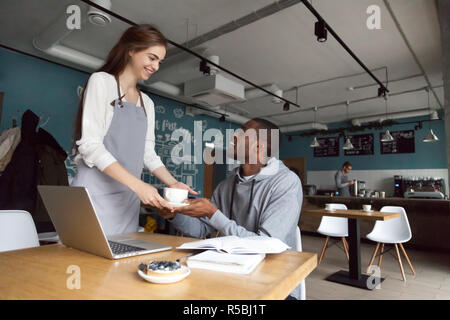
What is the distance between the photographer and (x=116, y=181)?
4.30 feet

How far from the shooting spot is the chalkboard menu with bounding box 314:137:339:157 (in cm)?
955

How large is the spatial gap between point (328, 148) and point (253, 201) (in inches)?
350

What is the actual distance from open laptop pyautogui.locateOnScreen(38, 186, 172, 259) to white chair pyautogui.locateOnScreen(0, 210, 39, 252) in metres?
0.43

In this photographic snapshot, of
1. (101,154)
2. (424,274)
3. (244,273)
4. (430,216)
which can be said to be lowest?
(424,274)

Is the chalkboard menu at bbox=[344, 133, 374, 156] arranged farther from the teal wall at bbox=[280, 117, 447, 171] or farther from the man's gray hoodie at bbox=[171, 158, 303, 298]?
the man's gray hoodie at bbox=[171, 158, 303, 298]

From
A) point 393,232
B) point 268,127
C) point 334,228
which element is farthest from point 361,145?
point 268,127

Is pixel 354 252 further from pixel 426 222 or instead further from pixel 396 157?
pixel 396 157

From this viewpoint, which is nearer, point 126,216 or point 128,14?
point 126,216

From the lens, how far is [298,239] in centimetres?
152

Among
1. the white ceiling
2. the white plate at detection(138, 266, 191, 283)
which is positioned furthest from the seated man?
the white ceiling


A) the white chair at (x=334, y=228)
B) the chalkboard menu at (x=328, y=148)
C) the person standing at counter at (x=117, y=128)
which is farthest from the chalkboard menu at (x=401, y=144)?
the person standing at counter at (x=117, y=128)
